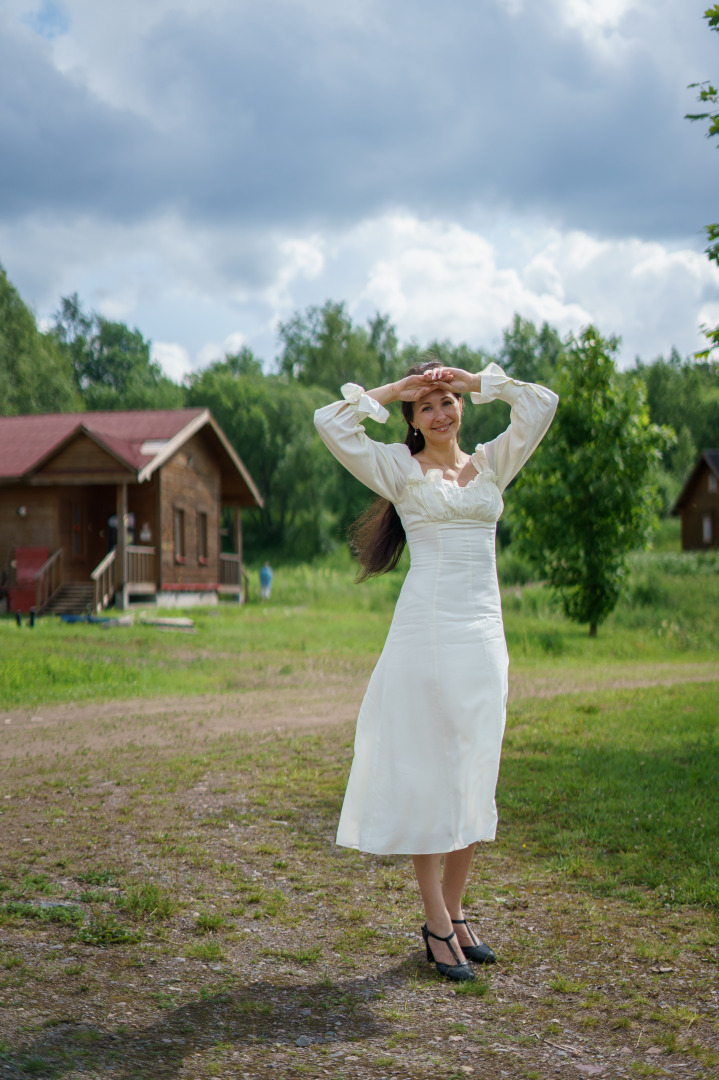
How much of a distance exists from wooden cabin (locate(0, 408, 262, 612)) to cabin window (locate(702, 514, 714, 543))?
27127 mm

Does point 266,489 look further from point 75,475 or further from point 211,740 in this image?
point 211,740

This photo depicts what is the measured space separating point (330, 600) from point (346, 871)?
79.5 ft

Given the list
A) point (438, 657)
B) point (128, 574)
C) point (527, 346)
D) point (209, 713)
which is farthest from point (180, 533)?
point (527, 346)

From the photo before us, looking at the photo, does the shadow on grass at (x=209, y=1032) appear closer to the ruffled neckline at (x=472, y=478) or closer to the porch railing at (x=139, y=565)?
the ruffled neckline at (x=472, y=478)

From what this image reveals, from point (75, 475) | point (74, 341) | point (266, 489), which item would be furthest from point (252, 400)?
point (75, 475)

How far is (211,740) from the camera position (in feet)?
29.0

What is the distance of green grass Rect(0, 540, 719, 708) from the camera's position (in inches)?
507

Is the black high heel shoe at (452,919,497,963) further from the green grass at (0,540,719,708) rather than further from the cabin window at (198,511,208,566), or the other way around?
the cabin window at (198,511,208,566)

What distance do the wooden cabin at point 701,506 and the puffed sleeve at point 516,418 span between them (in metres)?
43.2

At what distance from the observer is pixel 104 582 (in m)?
21.8

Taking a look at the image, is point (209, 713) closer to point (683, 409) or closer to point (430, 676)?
point (430, 676)

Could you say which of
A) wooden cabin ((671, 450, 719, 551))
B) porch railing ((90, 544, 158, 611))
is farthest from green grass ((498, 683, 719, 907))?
wooden cabin ((671, 450, 719, 551))

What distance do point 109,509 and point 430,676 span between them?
2286 centimetres

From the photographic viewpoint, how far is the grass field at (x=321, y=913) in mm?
3104
